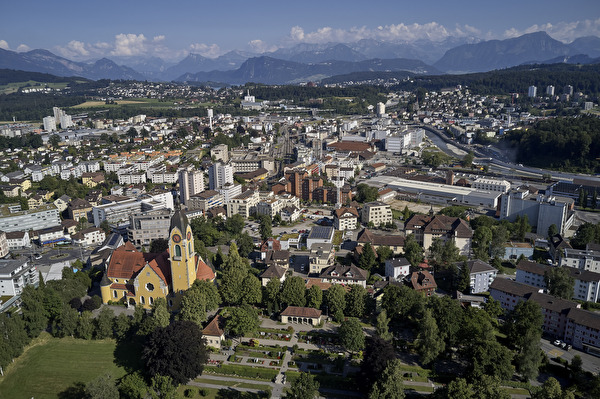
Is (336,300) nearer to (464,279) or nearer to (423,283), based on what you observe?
(423,283)

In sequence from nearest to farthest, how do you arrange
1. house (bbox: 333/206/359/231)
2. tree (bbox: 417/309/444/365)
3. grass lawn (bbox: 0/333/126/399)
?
grass lawn (bbox: 0/333/126/399) → tree (bbox: 417/309/444/365) → house (bbox: 333/206/359/231)

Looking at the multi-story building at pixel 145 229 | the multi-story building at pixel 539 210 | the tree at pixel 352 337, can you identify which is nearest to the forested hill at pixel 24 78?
the multi-story building at pixel 145 229

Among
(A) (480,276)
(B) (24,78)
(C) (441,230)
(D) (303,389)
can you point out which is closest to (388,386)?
(D) (303,389)

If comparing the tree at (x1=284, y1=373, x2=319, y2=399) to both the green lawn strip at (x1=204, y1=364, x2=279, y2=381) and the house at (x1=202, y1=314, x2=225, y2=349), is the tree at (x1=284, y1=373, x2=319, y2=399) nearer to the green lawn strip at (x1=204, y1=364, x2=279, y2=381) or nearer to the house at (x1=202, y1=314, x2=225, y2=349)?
the green lawn strip at (x1=204, y1=364, x2=279, y2=381)

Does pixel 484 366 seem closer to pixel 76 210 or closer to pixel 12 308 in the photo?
pixel 12 308

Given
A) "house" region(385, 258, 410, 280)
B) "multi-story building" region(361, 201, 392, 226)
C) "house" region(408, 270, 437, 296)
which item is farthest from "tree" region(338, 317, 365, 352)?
"multi-story building" region(361, 201, 392, 226)

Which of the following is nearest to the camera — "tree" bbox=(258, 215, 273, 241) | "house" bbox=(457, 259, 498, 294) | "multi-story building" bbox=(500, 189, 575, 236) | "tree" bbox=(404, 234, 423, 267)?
"house" bbox=(457, 259, 498, 294)

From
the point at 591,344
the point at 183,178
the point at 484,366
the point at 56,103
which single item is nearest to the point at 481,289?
the point at 591,344

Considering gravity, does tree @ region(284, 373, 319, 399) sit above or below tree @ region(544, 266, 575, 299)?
below
